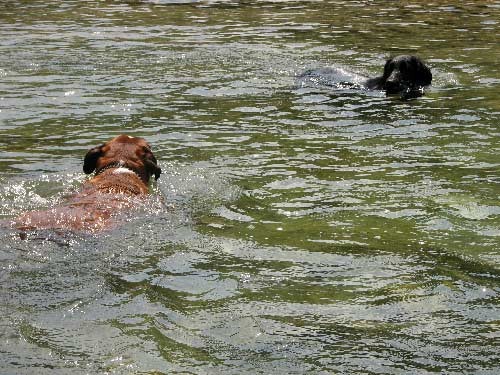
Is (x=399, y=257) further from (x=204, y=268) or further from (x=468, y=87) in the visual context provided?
(x=468, y=87)

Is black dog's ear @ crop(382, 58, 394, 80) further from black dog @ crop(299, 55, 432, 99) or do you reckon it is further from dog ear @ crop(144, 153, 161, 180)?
dog ear @ crop(144, 153, 161, 180)

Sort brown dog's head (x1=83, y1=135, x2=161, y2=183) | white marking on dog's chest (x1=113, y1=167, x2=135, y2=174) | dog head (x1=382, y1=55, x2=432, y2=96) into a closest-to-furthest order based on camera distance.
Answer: white marking on dog's chest (x1=113, y1=167, x2=135, y2=174) < brown dog's head (x1=83, y1=135, x2=161, y2=183) < dog head (x1=382, y1=55, x2=432, y2=96)

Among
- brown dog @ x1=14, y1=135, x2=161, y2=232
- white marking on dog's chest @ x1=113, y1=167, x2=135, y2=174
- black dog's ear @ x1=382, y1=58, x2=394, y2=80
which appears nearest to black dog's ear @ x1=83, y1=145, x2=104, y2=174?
brown dog @ x1=14, y1=135, x2=161, y2=232

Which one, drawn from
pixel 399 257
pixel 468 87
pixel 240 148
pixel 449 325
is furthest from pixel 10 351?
pixel 468 87

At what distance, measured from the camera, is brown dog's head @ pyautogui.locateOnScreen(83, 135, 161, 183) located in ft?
31.5

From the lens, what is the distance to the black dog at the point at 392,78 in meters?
15.5

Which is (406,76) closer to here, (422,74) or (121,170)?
(422,74)

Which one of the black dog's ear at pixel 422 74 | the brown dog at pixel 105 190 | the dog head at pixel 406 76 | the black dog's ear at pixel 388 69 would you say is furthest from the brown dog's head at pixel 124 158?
the black dog's ear at pixel 422 74

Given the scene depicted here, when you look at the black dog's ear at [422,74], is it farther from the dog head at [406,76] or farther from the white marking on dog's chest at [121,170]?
the white marking on dog's chest at [121,170]

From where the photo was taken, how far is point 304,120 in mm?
13328

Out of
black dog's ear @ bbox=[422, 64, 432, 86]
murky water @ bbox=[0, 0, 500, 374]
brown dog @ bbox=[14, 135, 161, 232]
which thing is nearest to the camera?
murky water @ bbox=[0, 0, 500, 374]

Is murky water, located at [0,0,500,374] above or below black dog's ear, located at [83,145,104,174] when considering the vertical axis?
below

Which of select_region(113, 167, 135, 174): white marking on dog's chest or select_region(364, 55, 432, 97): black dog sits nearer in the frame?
select_region(113, 167, 135, 174): white marking on dog's chest

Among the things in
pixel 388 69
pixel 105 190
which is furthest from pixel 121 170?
pixel 388 69
